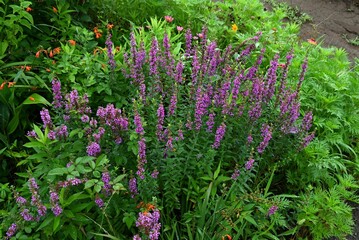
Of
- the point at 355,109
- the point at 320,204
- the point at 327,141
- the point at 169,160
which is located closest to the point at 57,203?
the point at 169,160

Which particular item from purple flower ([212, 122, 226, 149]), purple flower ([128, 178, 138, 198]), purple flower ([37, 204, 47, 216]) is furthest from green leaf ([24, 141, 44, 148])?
purple flower ([212, 122, 226, 149])

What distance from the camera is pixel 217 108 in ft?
8.09

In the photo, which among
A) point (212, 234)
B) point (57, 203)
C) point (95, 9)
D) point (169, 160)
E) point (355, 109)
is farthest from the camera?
point (95, 9)

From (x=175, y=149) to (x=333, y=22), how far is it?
182 inches

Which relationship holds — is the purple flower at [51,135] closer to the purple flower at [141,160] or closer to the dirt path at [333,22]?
the purple flower at [141,160]

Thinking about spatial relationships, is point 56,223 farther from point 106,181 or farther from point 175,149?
point 175,149

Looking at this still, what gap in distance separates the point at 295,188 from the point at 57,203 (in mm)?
1767

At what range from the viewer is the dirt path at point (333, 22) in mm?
5282

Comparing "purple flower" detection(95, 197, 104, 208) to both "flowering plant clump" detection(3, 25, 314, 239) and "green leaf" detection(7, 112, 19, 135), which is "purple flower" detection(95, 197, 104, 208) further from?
"green leaf" detection(7, 112, 19, 135)

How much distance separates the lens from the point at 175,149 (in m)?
2.16

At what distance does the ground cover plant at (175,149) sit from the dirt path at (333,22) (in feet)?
7.30

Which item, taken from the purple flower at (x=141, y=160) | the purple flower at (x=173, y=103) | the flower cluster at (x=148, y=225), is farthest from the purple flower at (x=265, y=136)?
the flower cluster at (x=148, y=225)

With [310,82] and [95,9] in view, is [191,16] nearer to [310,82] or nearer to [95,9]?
[95,9]

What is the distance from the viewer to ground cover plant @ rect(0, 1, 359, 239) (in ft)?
6.71
